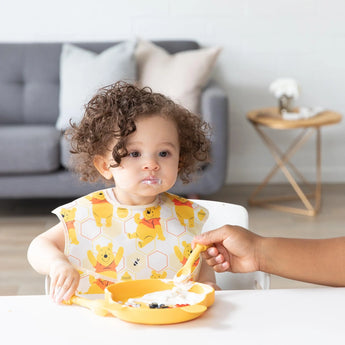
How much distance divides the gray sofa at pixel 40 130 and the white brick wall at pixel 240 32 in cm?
27

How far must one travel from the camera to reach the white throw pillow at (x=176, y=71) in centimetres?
386

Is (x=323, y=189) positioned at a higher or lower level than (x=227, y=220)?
lower

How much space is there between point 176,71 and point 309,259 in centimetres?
293

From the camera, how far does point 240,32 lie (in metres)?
4.46

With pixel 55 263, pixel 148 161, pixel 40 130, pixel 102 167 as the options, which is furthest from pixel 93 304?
pixel 40 130

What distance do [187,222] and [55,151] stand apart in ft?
7.31

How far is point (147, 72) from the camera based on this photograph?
397 cm

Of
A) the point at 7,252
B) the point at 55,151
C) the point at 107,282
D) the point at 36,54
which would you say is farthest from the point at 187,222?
the point at 36,54

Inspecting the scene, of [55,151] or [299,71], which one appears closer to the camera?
[55,151]

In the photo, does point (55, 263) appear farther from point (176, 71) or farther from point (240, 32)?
point (240, 32)

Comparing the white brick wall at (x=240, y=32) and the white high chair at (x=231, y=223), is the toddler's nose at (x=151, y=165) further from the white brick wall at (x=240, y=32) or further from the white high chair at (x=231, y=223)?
the white brick wall at (x=240, y=32)

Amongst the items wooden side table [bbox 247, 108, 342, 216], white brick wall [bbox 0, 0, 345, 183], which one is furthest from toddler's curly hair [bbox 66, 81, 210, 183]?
white brick wall [bbox 0, 0, 345, 183]

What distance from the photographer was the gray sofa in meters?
3.60

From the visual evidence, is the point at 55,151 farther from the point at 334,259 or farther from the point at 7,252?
the point at 334,259
